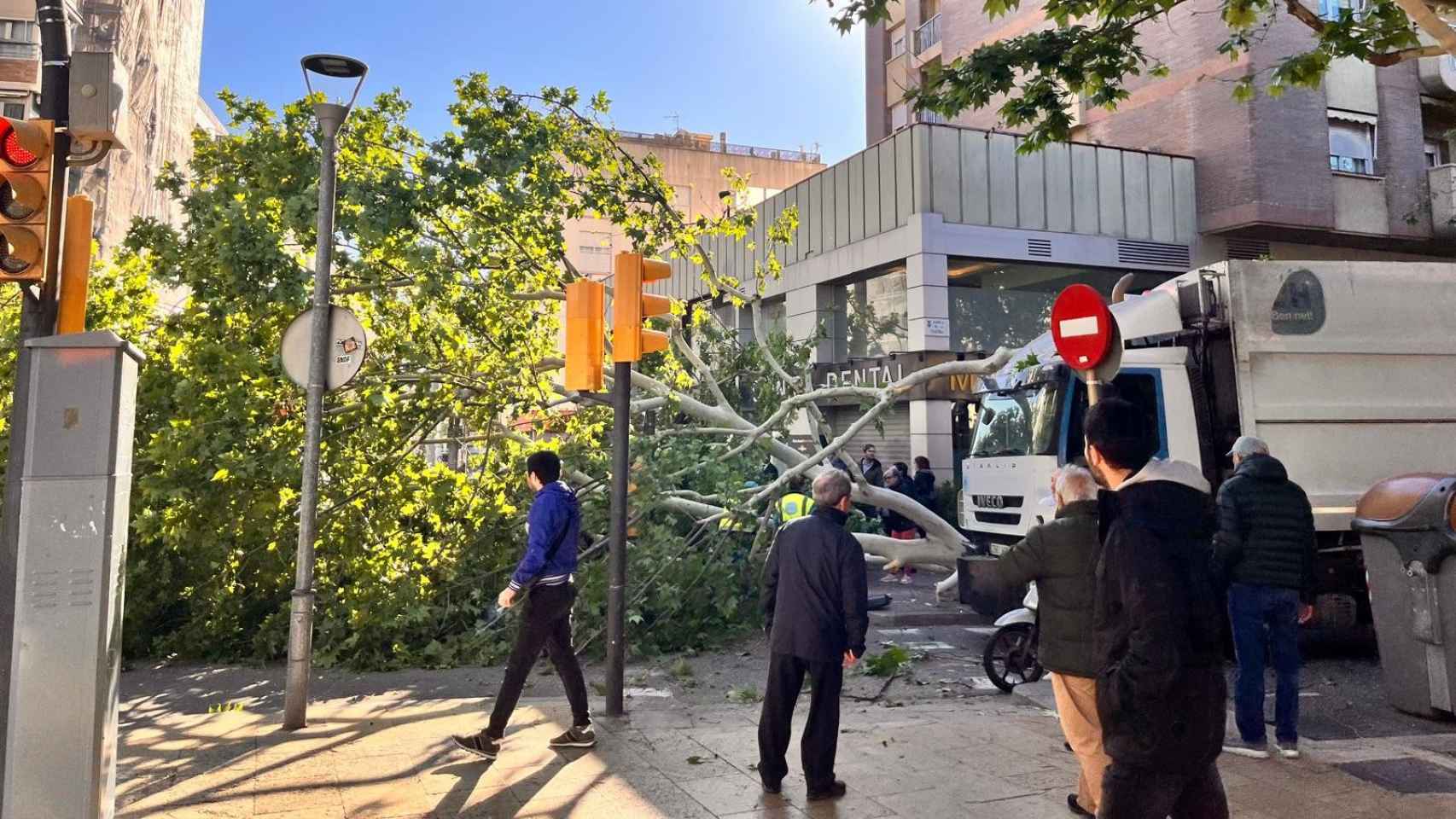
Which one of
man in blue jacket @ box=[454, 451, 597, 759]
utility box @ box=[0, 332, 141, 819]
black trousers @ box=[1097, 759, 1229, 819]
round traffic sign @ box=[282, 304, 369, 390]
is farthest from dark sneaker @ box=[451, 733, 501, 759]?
black trousers @ box=[1097, 759, 1229, 819]

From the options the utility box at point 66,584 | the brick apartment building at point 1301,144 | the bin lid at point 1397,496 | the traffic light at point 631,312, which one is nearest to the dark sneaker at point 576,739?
the traffic light at point 631,312

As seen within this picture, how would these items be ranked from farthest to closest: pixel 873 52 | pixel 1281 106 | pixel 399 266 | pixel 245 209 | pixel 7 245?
1. pixel 873 52
2. pixel 1281 106
3. pixel 399 266
4. pixel 245 209
5. pixel 7 245

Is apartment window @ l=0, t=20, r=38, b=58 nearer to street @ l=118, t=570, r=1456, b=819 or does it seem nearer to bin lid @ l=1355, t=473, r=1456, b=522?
street @ l=118, t=570, r=1456, b=819

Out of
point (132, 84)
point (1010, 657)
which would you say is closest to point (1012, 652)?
point (1010, 657)

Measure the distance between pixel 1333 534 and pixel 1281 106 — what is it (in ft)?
44.8

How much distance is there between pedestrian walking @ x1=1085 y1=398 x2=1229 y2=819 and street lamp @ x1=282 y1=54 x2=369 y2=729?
4999mm

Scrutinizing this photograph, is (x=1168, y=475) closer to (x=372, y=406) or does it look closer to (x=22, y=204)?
(x=22, y=204)

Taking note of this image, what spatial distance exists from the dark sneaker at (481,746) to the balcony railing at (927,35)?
23.3 metres

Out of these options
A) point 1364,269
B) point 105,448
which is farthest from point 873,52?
point 105,448

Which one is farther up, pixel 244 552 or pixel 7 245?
pixel 7 245

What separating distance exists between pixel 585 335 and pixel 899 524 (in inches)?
350

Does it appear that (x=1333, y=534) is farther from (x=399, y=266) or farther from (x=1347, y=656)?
(x=399, y=266)

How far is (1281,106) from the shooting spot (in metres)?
18.8

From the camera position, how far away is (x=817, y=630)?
4.67 metres
